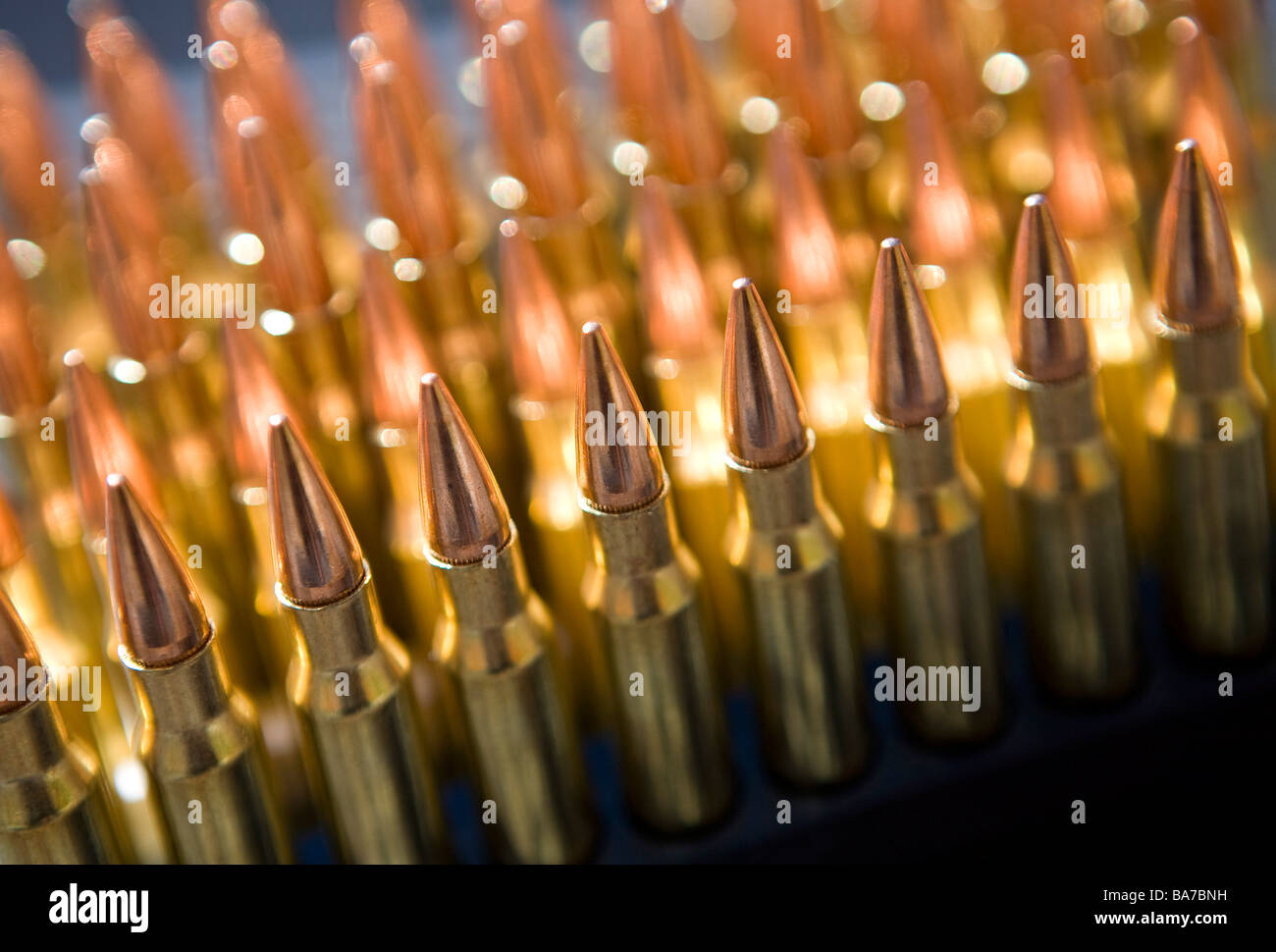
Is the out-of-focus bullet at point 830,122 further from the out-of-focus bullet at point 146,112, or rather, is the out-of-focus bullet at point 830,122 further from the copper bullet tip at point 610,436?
the out-of-focus bullet at point 146,112

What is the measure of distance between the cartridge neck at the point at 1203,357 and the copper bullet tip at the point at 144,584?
4.05 ft

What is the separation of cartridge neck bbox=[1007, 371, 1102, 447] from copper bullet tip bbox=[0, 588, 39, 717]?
1208mm

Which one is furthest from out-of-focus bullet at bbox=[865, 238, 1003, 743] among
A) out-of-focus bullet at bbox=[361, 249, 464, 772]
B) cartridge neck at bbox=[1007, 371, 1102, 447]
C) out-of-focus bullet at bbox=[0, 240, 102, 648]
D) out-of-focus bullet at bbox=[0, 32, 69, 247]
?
out-of-focus bullet at bbox=[0, 32, 69, 247]

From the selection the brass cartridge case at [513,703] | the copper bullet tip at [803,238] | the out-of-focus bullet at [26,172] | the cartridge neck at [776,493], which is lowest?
the brass cartridge case at [513,703]

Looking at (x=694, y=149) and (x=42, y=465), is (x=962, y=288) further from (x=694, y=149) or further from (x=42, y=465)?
(x=42, y=465)

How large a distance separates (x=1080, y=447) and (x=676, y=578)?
1.77 feet

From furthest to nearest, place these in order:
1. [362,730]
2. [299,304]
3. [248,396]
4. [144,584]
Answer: [299,304]
[248,396]
[362,730]
[144,584]

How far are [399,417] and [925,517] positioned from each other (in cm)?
71

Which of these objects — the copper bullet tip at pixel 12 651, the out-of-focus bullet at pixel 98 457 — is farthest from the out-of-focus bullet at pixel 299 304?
the copper bullet tip at pixel 12 651

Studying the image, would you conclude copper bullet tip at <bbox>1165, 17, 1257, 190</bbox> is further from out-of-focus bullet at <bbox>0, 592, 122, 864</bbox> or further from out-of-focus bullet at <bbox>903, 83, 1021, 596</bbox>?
out-of-focus bullet at <bbox>0, 592, 122, 864</bbox>

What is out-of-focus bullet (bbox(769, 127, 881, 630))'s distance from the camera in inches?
85.4

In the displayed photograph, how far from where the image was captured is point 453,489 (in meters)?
1.77

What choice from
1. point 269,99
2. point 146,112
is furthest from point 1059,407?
point 146,112

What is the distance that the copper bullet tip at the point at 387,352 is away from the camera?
212 cm
